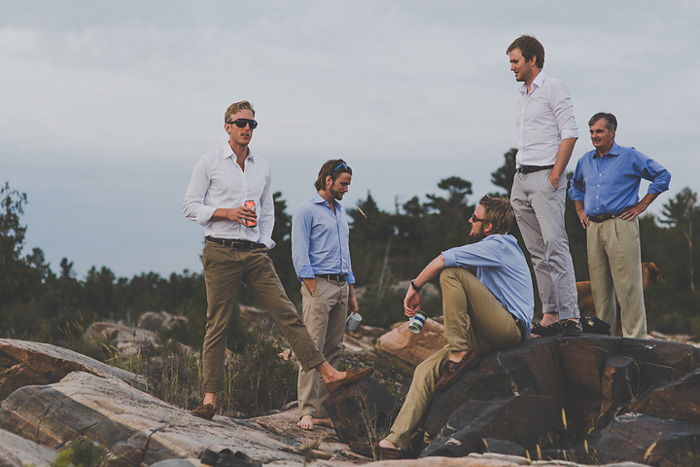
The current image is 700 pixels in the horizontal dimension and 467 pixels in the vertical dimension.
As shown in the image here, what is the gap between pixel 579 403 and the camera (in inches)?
216

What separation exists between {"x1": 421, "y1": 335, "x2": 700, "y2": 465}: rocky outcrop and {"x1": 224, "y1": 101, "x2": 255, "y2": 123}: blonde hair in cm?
290

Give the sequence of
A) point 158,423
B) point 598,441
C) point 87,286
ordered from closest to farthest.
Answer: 1. point 598,441
2. point 158,423
3. point 87,286

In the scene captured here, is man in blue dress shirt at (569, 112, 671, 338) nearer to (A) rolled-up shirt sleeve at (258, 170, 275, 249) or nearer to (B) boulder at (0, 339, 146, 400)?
(A) rolled-up shirt sleeve at (258, 170, 275, 249)

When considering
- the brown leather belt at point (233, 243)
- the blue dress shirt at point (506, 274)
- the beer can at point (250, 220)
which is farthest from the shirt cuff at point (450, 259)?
the brown leather belt at point (233, 243)

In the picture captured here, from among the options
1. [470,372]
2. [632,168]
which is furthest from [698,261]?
[470,372]

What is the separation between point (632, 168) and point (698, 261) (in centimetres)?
2851

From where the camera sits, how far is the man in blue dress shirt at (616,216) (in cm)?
670

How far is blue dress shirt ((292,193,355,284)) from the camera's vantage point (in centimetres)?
661

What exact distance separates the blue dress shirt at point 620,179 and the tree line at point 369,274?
24.3 ft

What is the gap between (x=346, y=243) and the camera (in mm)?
6871

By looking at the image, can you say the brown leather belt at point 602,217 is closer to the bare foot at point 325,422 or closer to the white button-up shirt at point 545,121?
the white button-up shirt at point 545,121

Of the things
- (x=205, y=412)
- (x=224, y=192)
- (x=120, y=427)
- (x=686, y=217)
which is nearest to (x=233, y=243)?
(x=224, y=192)

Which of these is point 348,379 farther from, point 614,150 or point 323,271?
point 614,150

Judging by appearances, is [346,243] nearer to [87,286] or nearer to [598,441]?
[598,441]
